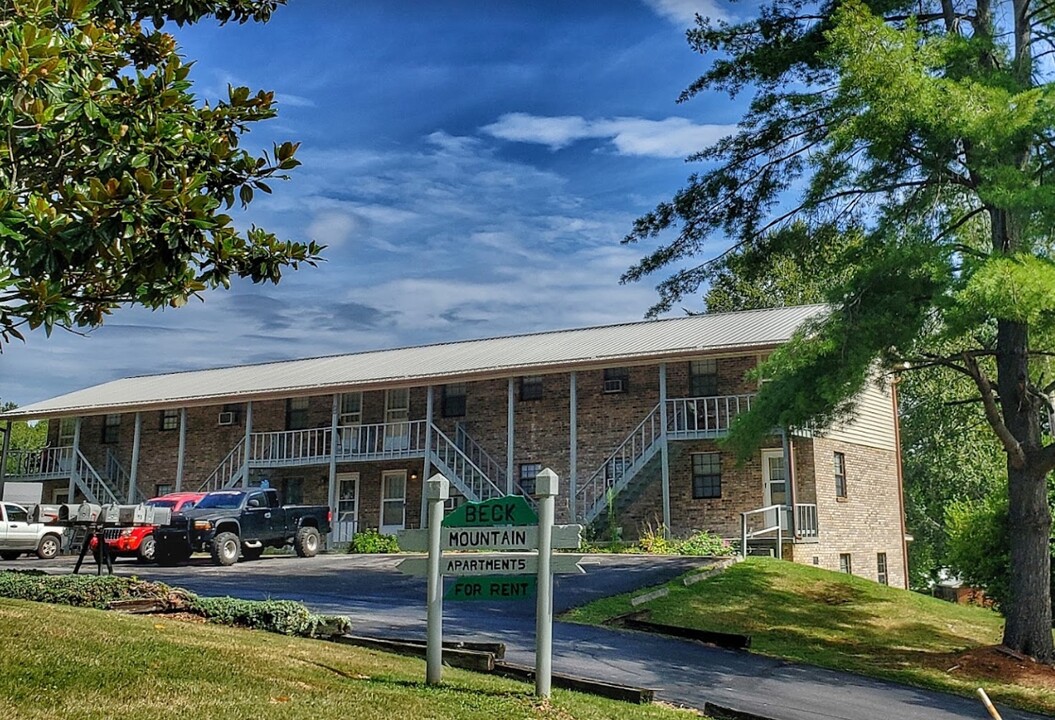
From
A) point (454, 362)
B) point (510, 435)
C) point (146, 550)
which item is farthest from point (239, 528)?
point (454, 362)

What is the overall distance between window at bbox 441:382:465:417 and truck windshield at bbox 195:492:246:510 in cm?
813

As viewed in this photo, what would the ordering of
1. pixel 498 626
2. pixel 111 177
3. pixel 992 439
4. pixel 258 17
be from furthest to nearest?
1. pixel 992 439
2. pixel 498 626
3. pixel 258 17
4. pixel 111 177

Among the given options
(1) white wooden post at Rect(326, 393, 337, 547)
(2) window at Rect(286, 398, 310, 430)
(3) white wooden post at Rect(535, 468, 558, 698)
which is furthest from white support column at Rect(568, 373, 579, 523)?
(3) white wooden post at Rect(535, 468, 558, 698)

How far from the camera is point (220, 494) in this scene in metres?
24.2

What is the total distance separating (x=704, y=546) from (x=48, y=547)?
54.3 feet

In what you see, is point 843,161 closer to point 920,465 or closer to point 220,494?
point 220,494

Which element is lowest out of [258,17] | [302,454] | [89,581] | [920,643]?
[920,643]

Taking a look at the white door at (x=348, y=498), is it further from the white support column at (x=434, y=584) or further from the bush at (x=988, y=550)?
the white support column at (x=434, y=584)

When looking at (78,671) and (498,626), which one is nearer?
(78,671)

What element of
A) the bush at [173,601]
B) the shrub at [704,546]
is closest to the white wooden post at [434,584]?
the bush at [173,601]

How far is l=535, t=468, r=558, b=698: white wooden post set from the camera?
8055 millimetres

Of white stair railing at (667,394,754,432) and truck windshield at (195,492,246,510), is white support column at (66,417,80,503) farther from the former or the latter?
white stair railing at (667,394,754,432)

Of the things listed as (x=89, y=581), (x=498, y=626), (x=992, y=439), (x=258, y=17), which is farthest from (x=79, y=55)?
(x=992, y=439)

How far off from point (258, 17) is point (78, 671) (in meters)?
6.10
